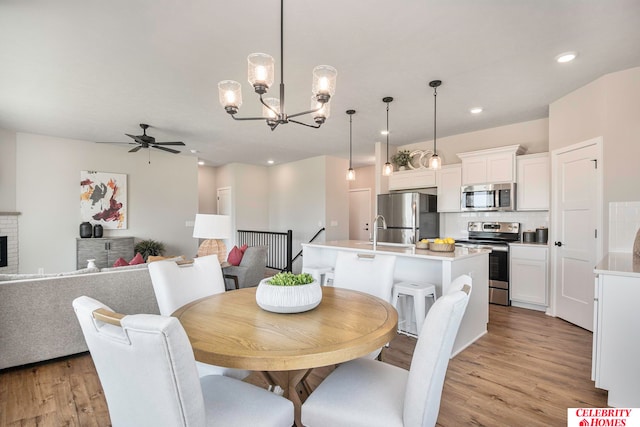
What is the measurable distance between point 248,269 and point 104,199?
11.8 ft

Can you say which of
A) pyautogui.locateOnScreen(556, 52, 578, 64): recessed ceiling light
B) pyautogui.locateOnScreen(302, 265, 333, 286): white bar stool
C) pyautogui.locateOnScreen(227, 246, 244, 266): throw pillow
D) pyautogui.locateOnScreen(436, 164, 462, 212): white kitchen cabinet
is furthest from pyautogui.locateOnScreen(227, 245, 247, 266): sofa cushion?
pyautogui.locateOnScreen(556, 52, 578, 64): recessed ceiling light

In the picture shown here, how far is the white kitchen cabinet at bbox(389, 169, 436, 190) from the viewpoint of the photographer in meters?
5.28

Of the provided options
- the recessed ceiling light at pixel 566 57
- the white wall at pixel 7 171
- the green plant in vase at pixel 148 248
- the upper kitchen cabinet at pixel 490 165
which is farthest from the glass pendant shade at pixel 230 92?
the white wall at pixel 7 171

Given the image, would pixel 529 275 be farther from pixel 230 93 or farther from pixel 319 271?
pixel 230 93

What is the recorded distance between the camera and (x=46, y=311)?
252 centimetres

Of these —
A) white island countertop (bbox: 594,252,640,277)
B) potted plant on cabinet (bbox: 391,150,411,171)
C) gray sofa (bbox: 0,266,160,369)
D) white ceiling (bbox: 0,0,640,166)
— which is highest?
white ceiling (bbox: 0,0,640,166)

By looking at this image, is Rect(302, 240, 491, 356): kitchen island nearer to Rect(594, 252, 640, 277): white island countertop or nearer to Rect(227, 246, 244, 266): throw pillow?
Rect(594, 252, 640, 277): white island countertop

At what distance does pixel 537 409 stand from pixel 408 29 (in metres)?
2.75

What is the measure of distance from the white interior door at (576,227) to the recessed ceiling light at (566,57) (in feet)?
3.25

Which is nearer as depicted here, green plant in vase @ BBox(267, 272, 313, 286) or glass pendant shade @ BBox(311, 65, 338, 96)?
green plant in vase @ BBox(267, 272, 313, 286)

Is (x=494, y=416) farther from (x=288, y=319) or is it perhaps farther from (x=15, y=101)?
(x=15, y=101)

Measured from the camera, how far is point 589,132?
3.30 metres

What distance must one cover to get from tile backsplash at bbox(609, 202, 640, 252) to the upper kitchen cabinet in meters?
1.43

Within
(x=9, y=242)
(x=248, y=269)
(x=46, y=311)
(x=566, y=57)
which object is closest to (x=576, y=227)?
(x=566, y=57)
